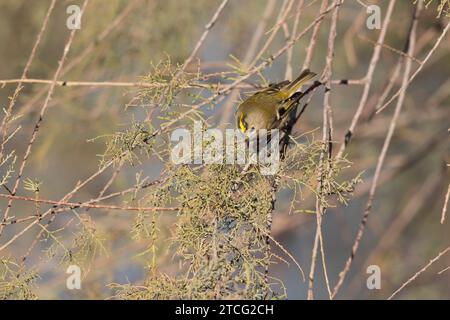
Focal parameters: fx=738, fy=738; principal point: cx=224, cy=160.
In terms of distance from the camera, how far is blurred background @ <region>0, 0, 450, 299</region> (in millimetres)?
3537

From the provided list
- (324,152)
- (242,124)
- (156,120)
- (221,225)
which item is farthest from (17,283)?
(156,120)

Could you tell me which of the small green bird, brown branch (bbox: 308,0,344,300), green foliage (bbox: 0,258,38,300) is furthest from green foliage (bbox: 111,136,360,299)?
→ the small green bird

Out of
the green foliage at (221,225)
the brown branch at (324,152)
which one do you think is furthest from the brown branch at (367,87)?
the green foliage at (221,225)

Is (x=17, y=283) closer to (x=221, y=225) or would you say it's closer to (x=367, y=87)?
(x=221, y=225)

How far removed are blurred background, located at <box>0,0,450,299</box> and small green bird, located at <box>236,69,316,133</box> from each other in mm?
87

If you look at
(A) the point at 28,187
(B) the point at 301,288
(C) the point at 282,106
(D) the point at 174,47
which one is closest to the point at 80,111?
(D) the point at 174,47

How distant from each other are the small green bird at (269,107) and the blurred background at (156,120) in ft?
0.28

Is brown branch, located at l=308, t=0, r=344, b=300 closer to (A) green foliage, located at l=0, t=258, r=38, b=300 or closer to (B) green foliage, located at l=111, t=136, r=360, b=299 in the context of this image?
(B) green foliage, located at l=111, t=136, r=360, b=299

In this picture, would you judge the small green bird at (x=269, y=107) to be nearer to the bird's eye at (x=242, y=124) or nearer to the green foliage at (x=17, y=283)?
the bird's eye at (x=242, y=124)

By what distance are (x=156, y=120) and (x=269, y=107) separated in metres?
0.71

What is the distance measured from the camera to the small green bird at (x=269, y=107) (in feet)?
9.40

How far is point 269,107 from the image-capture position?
9.80 feet
